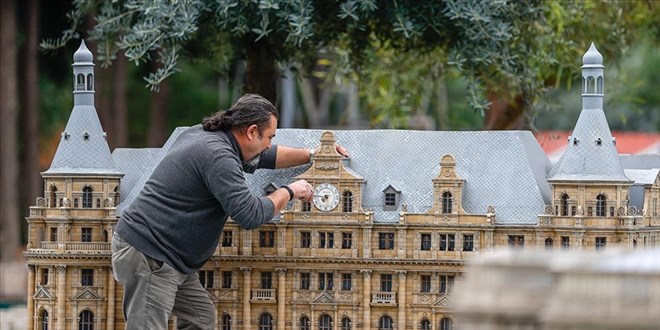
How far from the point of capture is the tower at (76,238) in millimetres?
15469

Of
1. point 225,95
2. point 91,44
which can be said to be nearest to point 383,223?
point 91,44

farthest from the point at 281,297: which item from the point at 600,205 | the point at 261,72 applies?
the point at 261,72

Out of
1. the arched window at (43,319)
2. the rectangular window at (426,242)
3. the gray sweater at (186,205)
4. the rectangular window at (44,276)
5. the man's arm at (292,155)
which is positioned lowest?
the arched window at (43,319)

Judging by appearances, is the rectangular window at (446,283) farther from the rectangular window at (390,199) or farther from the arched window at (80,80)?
the arched window at (80,80)

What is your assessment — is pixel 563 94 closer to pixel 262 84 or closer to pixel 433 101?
pixel 433 101

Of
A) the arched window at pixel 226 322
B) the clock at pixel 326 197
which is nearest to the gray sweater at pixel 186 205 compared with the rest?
the clock at pixel 326 197

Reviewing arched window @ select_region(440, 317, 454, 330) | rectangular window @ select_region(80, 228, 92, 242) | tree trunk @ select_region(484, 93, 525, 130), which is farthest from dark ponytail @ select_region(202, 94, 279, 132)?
tree trunk @ select_region(484, 93, 525, 130)

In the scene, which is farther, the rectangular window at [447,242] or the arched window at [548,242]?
the rectangular window at [447,242]

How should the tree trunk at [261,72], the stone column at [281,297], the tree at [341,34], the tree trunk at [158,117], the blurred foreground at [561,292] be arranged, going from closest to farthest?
1. the blurred foreground at [561,292]
2. the stone column at [281,297]
3. the tree at [341,34]
4. the tree trunk at [261,72]
5. the tree trunk at [158,117]

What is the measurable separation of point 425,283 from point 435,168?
122cm

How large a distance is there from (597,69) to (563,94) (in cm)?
3997

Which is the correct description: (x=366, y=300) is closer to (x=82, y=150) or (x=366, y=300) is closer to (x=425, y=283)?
(x=425, y=283)

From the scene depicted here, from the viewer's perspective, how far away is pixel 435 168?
50.3ft

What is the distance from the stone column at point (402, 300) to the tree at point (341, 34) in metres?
3.36
